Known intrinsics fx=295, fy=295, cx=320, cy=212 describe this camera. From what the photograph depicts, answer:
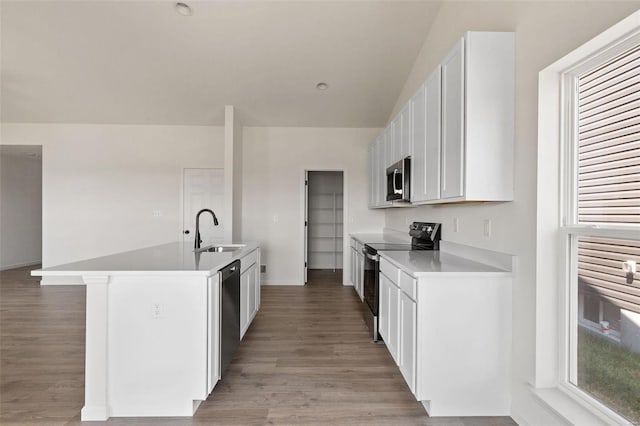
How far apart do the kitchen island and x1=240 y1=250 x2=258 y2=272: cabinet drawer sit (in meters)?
0.90

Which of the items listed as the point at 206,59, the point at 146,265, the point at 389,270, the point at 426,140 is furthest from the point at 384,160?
the point at 146,265

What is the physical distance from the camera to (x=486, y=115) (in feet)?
6.01

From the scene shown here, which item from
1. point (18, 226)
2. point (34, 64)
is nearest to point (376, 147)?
point (34, 64)

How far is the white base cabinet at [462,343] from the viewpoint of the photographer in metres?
1.82

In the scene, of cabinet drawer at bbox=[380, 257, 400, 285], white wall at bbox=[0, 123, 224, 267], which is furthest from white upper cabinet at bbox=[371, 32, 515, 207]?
white wall at bbox=[0, 123, 224, 267]

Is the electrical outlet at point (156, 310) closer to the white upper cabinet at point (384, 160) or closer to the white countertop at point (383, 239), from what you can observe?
the white countertop at point (383, 239)

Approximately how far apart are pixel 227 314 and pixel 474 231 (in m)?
1.98

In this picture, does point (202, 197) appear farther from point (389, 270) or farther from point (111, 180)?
Answer: point (389, 270)

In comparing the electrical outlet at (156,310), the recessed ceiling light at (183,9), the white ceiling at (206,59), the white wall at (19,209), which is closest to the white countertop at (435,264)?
the electrical outlet at (156,310)

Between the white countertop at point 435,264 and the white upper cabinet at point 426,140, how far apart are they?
488 mm

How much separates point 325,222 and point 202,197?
276cm

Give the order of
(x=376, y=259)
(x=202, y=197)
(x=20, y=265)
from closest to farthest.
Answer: (x=376, y=259)
(x=202, y=197)
(x=20, y=265)

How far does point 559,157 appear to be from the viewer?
1609 mm

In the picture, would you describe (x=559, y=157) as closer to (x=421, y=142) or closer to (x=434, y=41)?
(x=421, y=142)
